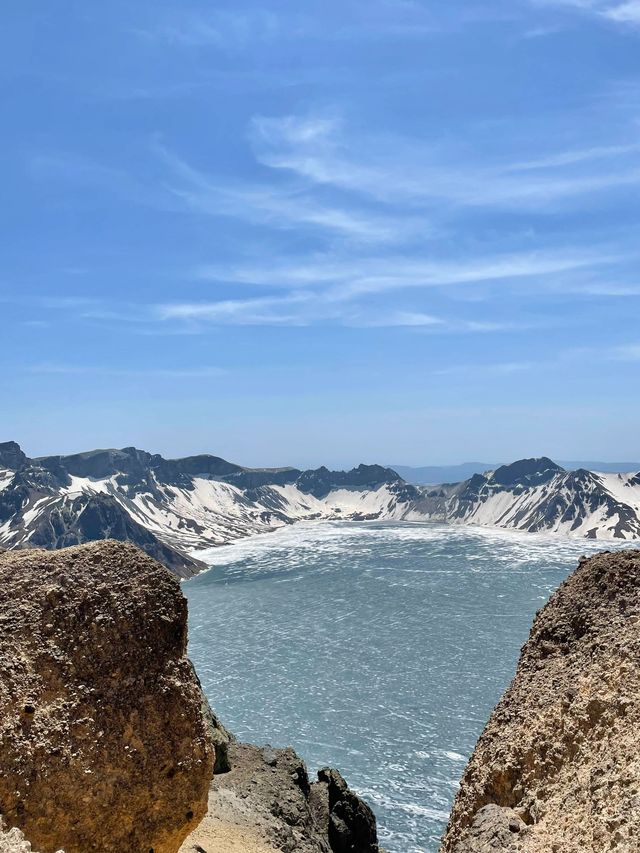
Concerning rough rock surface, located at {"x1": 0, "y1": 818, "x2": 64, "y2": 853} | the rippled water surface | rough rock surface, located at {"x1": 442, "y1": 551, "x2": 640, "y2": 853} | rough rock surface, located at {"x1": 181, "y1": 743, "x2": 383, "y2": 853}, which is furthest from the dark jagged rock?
rough rock surface, located at {"x1": 0, "y1": 818, "x2": 64, "y2": 853}

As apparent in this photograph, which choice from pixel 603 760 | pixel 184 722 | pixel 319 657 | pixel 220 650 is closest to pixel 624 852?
pixel 603 760

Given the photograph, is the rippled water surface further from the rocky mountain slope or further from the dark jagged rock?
the rocky mountain slope

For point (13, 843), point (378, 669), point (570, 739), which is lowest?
point (378, 669)

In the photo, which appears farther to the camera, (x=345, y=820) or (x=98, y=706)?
(x=345, y=820)

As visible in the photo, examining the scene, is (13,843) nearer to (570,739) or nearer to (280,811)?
(570,739)

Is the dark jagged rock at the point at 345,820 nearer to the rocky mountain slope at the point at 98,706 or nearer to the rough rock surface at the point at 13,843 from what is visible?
the rocky mountain slope at the point at 98,706

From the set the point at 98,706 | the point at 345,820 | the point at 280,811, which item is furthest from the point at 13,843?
the point at 345,820
